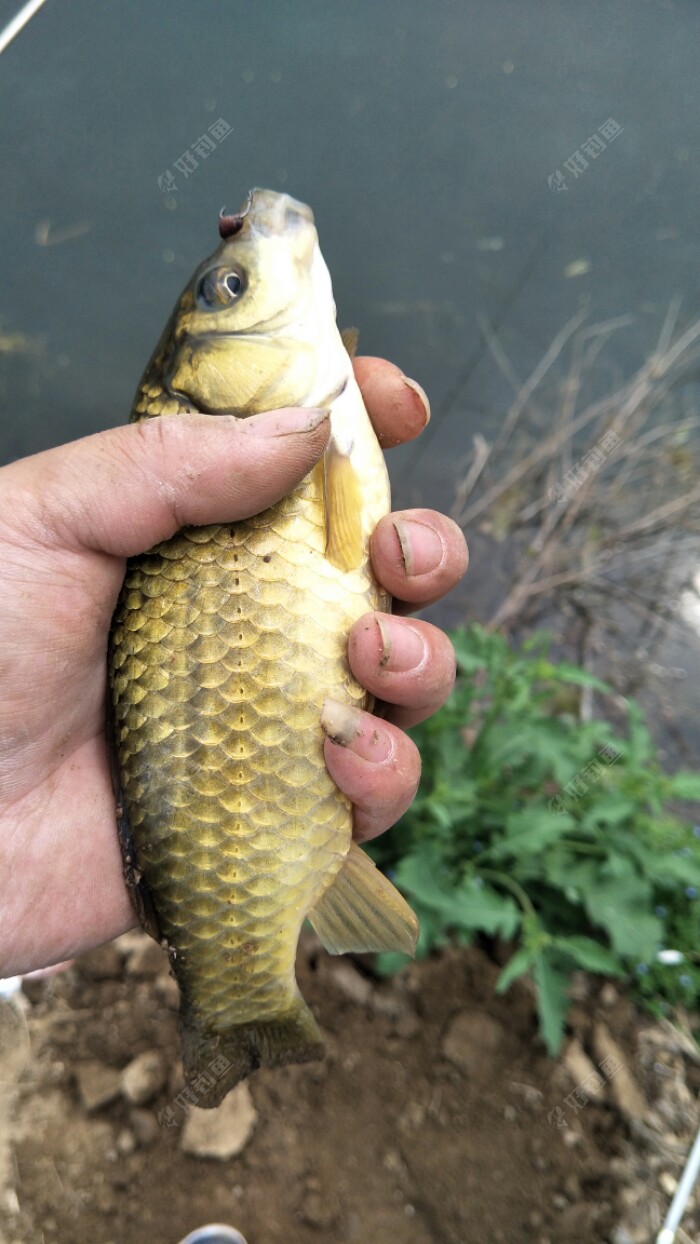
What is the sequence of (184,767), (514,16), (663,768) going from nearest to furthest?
(184,767) < (663,768) < (514,16)

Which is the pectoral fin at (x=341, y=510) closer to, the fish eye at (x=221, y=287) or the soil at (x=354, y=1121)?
the fish eye at (x=221, y=287)

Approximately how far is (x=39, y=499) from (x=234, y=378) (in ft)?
1.65

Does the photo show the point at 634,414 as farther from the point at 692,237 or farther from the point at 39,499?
the point at 39,499

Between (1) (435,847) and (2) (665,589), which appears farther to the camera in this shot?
(2) (665,589)

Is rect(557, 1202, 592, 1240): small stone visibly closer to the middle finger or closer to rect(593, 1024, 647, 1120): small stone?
rect(593, 1024, 647, 1120): small stone

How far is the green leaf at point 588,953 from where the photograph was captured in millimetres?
2576

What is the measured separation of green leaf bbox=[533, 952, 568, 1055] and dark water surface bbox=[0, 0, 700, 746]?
2967 millimetres

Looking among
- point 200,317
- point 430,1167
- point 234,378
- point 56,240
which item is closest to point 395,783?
point 234,378

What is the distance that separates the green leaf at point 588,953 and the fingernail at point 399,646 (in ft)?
4.70

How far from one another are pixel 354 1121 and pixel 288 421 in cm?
231

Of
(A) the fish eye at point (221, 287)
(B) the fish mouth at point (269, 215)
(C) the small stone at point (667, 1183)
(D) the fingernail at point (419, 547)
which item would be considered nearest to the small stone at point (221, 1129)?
(C) the small stone at point (667, 1183)

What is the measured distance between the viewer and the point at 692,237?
5742 mm

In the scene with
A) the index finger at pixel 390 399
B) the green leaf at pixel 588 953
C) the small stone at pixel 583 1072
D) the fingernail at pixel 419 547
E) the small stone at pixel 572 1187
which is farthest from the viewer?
the small stone at pixel 583 1072

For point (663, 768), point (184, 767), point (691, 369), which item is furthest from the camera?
point (691, 369)
